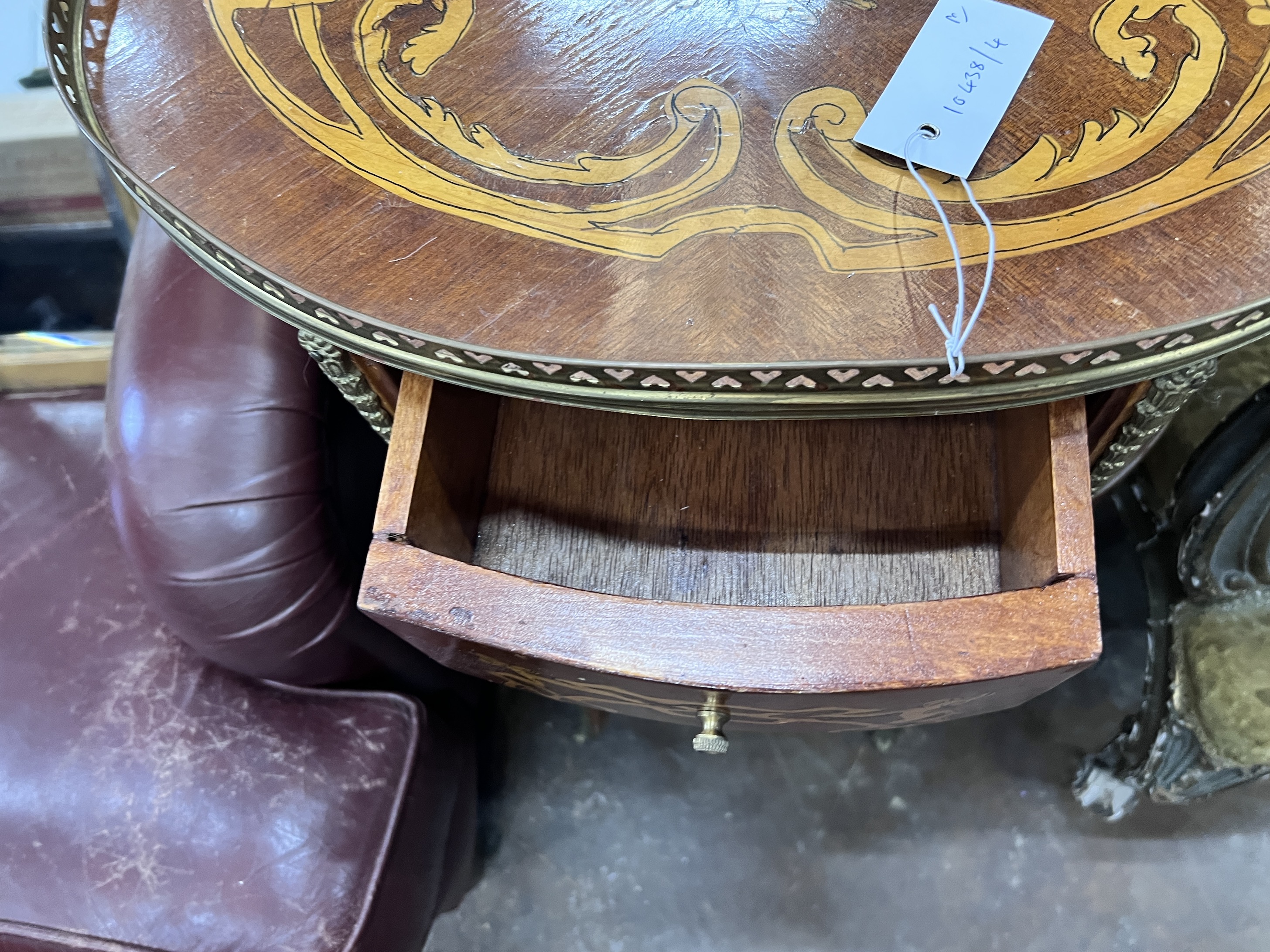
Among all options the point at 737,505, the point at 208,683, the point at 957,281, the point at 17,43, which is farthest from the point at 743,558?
the point at 17,43

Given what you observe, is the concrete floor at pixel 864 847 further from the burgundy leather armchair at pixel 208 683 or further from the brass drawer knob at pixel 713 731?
the brass drawer knob at pixel 713 731

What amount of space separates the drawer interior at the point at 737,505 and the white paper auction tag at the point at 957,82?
0.64ft

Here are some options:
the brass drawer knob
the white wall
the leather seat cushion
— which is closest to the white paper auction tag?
the brass drawer knob

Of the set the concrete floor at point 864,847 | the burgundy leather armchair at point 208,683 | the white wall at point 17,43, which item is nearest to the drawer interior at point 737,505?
the burgundy leather armchair at point 208,683

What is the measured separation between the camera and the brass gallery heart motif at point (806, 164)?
1.30 feet

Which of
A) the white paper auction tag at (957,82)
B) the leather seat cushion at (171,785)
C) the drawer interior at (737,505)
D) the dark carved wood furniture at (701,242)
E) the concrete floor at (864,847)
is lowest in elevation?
the concrete floor at (864,847)

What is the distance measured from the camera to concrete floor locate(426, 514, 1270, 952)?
2.73 feet

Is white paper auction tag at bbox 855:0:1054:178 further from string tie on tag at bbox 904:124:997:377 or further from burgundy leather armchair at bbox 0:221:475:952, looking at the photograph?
burgundy leather armchair at bbox 0:221:475:952

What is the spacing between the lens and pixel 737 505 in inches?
23.9

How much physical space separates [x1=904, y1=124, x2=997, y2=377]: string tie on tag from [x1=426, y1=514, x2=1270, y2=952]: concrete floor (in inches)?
24.6

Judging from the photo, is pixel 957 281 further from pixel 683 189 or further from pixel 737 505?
pixel 737 505

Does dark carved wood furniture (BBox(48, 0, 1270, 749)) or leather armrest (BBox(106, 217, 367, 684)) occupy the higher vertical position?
dark carved wood furniture (BBox(48, 0, 1270, 749))

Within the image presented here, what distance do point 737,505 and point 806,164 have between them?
0.82 feet

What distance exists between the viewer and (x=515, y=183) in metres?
0.42
